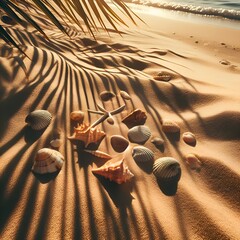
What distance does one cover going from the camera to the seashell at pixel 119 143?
1.86 metres

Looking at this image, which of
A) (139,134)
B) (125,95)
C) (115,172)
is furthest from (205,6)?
(115,172)

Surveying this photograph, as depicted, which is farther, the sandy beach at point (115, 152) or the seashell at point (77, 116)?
the seashell at point (77, 116)

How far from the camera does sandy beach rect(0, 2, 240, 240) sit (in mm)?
1342

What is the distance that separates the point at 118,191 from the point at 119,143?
0.45 m

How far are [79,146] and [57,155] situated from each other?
A: 0.21 metres

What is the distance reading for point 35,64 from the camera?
2.54m

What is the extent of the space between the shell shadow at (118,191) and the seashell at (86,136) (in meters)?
0.31

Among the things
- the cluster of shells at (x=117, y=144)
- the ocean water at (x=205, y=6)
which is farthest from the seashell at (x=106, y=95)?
the ocean water at (x=205, y=6)

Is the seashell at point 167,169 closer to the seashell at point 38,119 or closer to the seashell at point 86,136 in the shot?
the seashell at point 86,136

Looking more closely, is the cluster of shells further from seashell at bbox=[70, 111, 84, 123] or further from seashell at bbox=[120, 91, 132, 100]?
seashell at bbox=[120, 91, 132, 100]

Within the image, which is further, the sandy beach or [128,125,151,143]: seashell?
[128,125,151,143]: seashell

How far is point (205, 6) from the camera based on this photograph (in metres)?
10.0

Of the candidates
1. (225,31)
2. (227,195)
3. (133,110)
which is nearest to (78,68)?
(133,110)

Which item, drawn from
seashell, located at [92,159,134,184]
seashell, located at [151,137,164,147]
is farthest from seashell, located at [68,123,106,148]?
seashell, located at [151,137,164,147]
